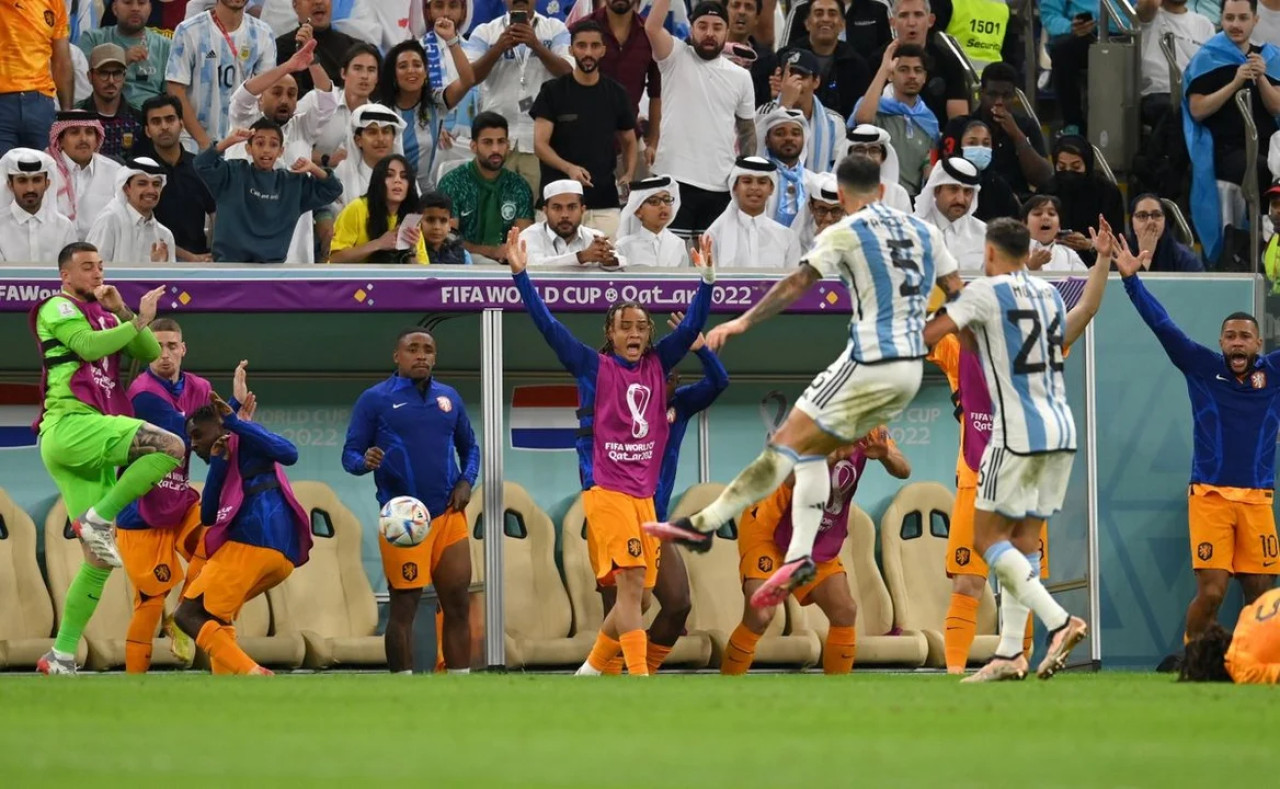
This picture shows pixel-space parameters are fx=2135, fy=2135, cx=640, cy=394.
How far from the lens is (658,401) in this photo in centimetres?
1188

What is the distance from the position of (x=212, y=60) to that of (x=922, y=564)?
620 centimetres

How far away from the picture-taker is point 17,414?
1442cm

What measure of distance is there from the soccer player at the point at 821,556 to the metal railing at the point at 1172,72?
629cm

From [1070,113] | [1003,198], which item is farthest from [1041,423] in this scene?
[1070,113]

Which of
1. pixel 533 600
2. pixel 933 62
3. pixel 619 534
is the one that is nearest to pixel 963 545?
pixel 619 534

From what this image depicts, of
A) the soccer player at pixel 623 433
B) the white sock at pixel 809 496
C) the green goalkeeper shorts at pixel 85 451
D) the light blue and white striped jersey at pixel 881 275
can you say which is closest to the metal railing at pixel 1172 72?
the soccer player at pixel 623 433

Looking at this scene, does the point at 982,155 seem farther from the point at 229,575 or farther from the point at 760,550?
the point at 229,575

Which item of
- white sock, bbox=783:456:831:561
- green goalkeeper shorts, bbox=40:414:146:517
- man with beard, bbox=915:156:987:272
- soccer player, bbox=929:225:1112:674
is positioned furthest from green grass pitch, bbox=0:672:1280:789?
man with beard, bbox=915:156:987:272

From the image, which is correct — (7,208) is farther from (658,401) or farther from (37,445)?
(658,401)

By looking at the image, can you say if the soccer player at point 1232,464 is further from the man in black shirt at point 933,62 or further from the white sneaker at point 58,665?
the white sneaker at point 58,665

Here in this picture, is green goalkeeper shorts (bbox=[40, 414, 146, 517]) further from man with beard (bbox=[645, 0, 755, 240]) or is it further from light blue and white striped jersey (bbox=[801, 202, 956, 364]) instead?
man with beard (bbox=[645, 0, 755, 240])

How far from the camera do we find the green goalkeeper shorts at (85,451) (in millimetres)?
11180

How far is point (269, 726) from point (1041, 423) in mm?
3918

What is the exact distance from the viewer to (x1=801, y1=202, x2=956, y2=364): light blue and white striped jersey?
9406mm
